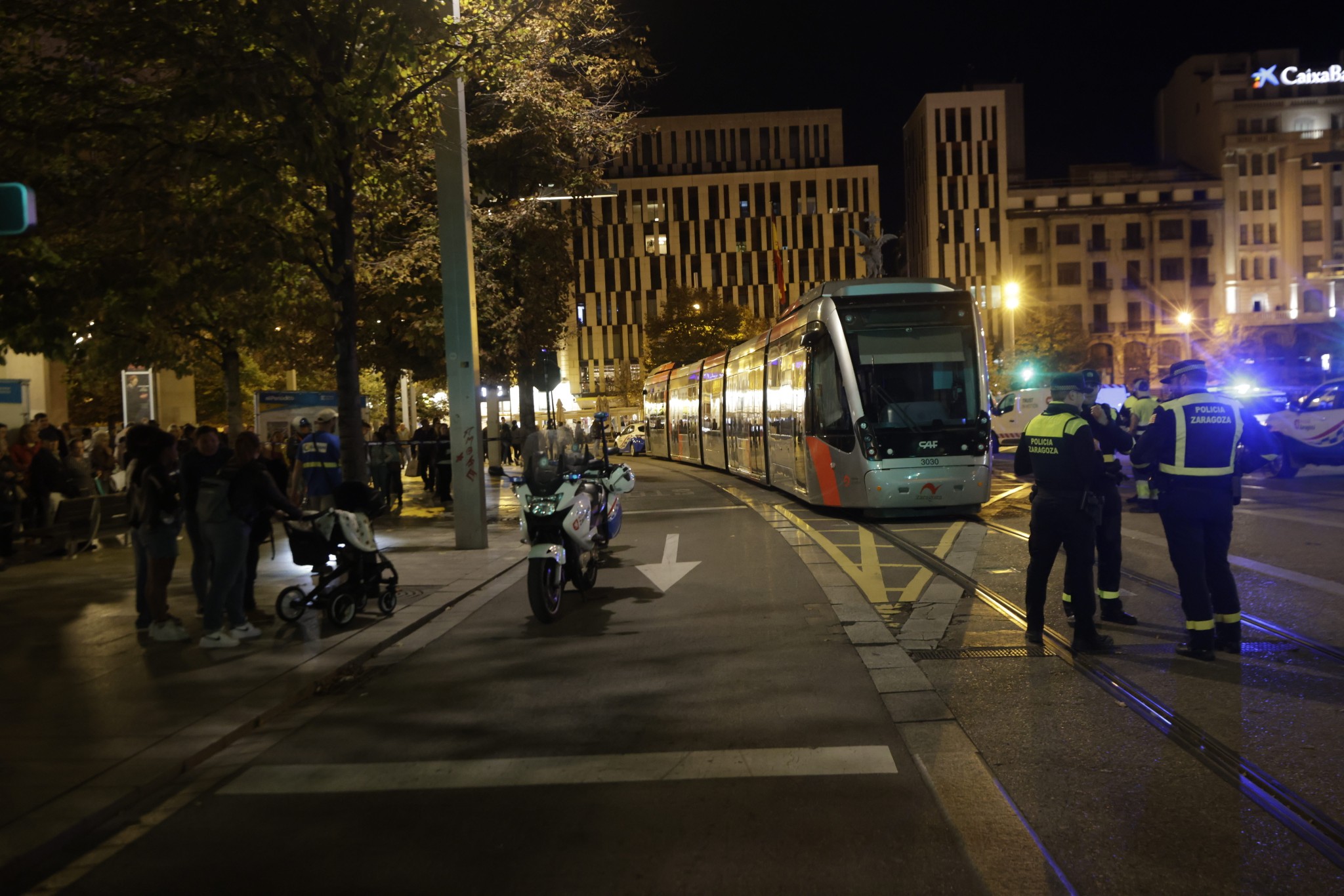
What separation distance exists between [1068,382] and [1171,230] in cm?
8848

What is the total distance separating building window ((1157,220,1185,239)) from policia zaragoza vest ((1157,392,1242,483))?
88.1 metres

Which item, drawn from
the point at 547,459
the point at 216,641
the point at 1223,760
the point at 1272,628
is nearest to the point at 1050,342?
the point at 547,459

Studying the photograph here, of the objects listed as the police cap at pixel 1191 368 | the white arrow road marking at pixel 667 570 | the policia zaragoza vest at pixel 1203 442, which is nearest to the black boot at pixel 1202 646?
the policia zaragoza vest at pixel 1203 442

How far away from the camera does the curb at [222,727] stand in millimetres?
4520

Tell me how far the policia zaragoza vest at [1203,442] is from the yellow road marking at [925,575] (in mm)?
3018

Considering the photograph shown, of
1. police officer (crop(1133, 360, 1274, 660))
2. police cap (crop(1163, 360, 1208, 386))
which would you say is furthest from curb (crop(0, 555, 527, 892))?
police cap (crop(1163, 360, 1208, 386))

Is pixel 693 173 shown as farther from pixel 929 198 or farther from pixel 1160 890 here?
pixel 1160 890

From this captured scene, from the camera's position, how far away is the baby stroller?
9.44m

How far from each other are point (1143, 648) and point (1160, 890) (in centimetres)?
393

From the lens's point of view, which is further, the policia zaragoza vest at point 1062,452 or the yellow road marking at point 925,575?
the yellow road marking at point 925,575

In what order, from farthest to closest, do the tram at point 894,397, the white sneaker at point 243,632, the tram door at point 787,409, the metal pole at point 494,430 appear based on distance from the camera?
the metal pole at point 494,430 → the tram door at point 787,409 → the tram at point 894,397 → the white sneaker at point 243,632

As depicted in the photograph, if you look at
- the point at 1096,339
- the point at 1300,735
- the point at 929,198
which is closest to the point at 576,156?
the point at 1300,735

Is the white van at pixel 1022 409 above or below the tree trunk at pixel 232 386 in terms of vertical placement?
below

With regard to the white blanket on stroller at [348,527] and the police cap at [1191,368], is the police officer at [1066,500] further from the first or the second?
the white blanket on stroller at [348,527]
